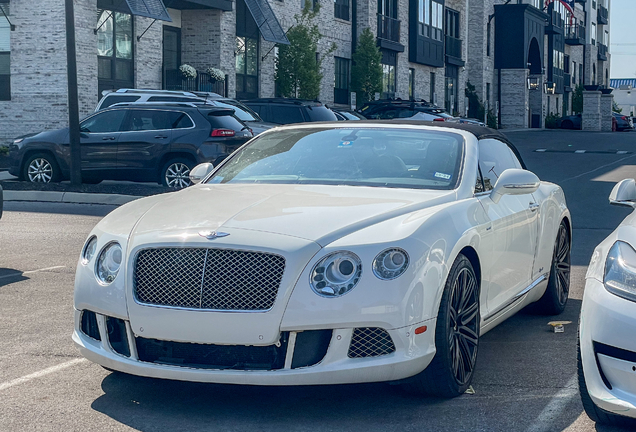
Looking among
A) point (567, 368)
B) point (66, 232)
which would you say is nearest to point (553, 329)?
point (567, 368)

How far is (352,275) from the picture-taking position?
4.36 meters

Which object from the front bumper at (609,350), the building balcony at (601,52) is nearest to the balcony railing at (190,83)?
the front bumper at (609,350)

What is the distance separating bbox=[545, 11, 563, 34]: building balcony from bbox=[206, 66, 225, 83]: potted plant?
47196 mm

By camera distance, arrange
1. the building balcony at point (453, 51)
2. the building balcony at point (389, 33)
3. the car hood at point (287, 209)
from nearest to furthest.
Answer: the car hood at point (287, 209), the building balcony at point (389, 33), the building balcony at point (453, 51)

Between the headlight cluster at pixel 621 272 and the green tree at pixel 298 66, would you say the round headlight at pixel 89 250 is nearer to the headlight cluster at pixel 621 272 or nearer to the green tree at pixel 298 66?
the headlight cluster at pixel 621 272

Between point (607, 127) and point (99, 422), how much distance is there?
68827 millimetres

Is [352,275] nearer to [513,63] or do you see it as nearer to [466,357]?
[466,357]

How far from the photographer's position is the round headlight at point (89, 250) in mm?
4915

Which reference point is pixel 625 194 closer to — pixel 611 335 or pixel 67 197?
pixel 611 335

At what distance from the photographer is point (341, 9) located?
142 ft

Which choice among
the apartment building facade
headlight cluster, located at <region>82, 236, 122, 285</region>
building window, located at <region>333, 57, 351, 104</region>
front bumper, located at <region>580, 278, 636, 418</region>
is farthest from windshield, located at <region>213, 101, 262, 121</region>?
building window, located at <region>333, 57, 351, 104</region>

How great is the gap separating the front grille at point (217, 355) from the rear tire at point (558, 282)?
3199 millimetres

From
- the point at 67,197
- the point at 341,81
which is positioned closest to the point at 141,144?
the point at 67,197

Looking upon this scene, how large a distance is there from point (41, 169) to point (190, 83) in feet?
45.2
